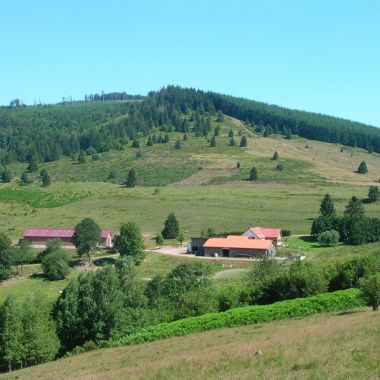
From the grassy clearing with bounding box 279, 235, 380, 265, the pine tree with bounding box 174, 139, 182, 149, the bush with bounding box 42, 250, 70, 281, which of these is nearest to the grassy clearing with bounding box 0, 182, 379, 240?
the grassy clearing with bounding box 279, 235, 380, 265

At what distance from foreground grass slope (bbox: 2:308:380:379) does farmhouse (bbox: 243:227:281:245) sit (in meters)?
47.9

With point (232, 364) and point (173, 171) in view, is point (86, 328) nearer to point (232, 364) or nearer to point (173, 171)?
point (232, 364)

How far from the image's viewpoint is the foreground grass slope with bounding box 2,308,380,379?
16.7 metres

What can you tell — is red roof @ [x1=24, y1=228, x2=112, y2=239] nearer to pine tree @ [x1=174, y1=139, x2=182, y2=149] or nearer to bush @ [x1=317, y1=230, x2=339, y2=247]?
bush @ [x1=317, y1=230, x2=339, y2=247]

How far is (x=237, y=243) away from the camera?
3187 inches

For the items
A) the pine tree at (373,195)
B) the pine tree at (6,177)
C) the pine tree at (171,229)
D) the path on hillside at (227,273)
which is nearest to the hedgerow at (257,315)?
the path on hillside at (227,273)

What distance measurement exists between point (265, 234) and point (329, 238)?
9.52 meters

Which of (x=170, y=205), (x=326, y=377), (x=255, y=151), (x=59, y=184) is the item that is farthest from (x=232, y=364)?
(x=255, y=151)

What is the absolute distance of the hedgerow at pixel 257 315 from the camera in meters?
38.4

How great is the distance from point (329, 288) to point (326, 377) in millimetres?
31732

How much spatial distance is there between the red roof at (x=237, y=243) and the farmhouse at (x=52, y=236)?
623 inches

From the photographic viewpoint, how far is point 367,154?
194 m

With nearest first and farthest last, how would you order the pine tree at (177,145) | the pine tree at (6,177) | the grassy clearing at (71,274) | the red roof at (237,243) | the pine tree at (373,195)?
the grassy clearing at (71,274), the red roof at (237,243), the pine tree at (373,195), the pine tree at (6,177), the pine tree at (177,145)

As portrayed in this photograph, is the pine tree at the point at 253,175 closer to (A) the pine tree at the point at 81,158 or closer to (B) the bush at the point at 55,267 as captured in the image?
(A) the pine tree at the point at 81,158
